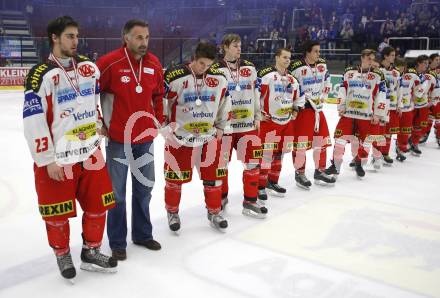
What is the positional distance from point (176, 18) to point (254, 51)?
8783mm

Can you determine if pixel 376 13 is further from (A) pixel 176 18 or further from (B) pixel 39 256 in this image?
(B) pixel 39 256

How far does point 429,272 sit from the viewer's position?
3184 millimetres

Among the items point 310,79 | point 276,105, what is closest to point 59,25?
point 276,105

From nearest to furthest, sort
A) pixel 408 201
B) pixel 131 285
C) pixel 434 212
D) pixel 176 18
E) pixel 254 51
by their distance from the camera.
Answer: pixel 131 285, pixel 434 212, pixel 408 201, pixel 254 51, pixel 176 18

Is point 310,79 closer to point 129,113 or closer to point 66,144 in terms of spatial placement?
point 129,113

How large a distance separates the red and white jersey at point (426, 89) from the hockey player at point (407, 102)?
0.18ft

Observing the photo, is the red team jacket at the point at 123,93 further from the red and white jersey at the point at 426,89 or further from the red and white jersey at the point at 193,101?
the red and white jersey at the point at 426,89

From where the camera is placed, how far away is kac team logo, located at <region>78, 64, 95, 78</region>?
9.26ft

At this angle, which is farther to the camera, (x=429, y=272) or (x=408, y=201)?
(x=408, y=201)

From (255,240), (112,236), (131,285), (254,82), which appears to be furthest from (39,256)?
(254,82)

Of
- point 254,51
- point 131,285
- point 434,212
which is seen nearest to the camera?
point 131,285

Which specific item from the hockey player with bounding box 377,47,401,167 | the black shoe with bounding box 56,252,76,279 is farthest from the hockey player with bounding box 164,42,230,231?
the hockey player with bounding box 377,47,401,167

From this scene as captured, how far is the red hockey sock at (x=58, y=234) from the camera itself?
283 cm

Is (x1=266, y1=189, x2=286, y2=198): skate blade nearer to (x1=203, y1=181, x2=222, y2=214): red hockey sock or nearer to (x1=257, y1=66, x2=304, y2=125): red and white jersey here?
(x1=257, y1=66, x2=304, y2=125): red and white jersey
